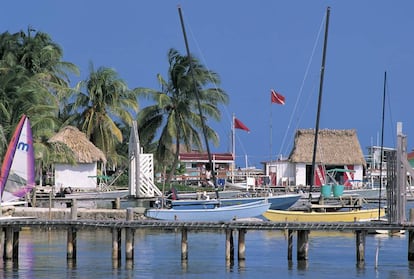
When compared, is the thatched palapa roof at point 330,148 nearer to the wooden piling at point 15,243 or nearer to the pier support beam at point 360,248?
the pier support beam at point 360,248

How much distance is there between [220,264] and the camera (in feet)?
106

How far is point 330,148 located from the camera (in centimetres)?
7500

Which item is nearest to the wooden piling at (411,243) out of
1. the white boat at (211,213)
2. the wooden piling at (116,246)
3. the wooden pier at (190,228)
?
the wooden pier at (190,228)

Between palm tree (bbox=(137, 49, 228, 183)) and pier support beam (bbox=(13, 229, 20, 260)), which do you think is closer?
pier support beam (bbox=(13, 229, 20, 260))

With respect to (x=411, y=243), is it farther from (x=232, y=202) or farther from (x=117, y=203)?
(x=117, y=203)

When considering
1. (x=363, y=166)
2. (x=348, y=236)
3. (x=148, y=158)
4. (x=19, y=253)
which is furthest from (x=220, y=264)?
(x=363, y=166)

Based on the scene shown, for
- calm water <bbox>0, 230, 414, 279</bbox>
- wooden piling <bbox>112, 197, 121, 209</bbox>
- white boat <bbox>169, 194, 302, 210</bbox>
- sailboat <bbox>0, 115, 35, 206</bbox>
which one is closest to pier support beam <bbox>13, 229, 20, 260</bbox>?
calm water <bbox>0, 230, 414, 279</bbox>

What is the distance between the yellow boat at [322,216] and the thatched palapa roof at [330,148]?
30482 mm

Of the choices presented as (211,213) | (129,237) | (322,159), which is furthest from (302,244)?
(322,159)

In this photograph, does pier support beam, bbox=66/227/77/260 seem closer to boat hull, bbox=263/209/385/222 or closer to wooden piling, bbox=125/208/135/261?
wooden piling, bbox=125/208/135/261

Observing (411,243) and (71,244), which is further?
(71,244)

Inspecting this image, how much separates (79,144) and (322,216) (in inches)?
820

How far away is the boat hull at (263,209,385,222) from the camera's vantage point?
4147cm

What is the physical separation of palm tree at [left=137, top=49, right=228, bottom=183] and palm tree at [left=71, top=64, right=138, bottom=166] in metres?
1.73
